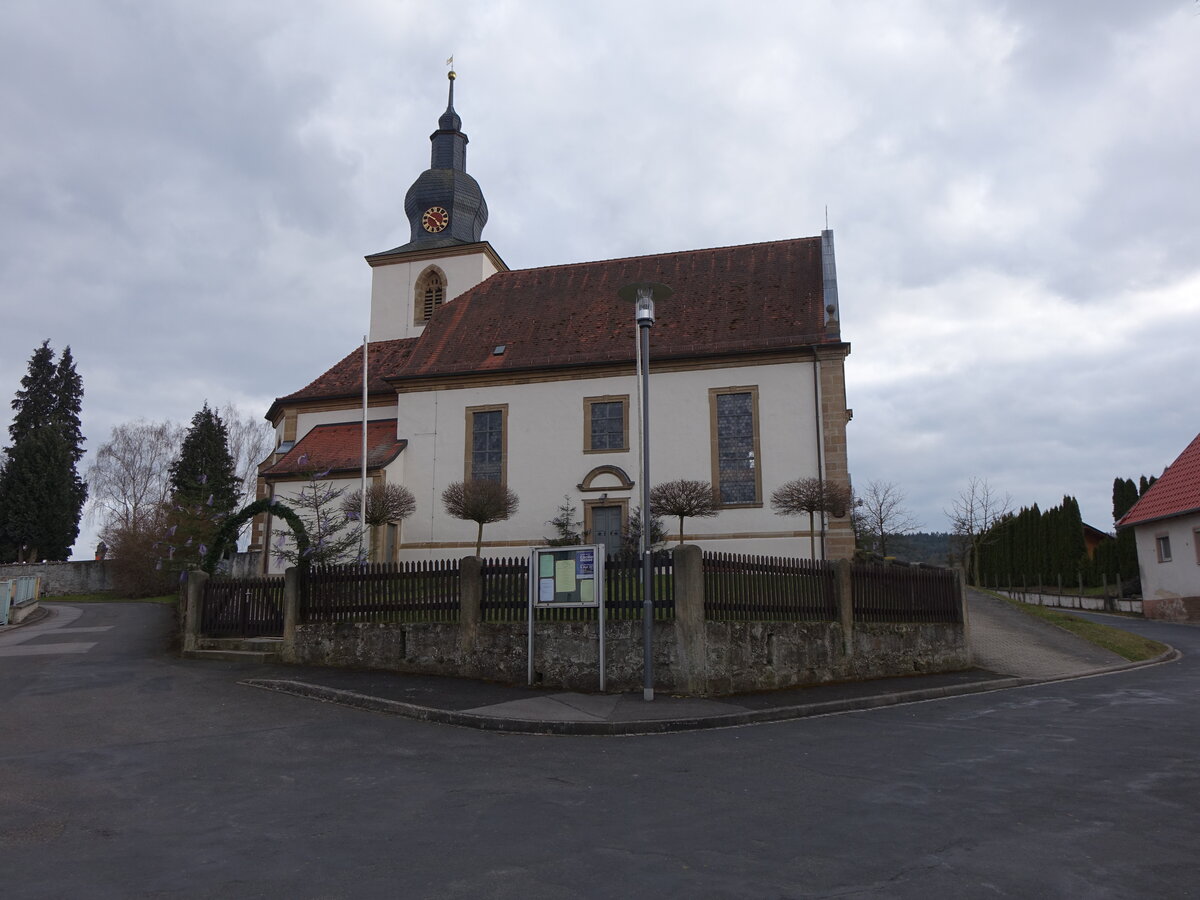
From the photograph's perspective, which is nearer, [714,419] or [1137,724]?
[1137,724]

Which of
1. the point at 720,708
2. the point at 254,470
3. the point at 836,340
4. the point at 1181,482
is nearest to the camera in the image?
the point at 720,708

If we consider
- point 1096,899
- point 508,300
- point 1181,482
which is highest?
point 508,300

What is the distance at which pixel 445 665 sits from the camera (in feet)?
45.0

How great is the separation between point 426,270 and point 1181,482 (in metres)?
29.7

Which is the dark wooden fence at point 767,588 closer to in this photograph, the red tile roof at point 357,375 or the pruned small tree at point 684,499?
the pruned small tree at point 684,499

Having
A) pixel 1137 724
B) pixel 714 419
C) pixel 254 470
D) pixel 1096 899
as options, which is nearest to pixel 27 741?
pixel 1096 899

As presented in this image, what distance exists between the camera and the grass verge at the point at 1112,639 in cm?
1944

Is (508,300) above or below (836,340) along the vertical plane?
above

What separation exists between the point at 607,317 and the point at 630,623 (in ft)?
61.4

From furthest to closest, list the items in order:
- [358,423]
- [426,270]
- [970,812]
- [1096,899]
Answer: [426,270]
[358,423]
[970,812]
[1096,899]

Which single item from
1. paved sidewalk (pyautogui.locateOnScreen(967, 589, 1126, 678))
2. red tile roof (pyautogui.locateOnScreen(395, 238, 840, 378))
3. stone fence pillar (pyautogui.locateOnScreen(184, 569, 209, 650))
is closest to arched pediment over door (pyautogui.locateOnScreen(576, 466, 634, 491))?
red tile roof (pyautogui.locateOnScreen(395, 238, 840, 378))

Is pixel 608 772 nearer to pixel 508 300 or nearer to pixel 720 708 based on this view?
pixel 720 708

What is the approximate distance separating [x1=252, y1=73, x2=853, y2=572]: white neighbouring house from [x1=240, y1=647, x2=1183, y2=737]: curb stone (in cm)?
1164

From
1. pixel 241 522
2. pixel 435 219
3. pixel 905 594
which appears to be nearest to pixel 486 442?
pixel 241 522
